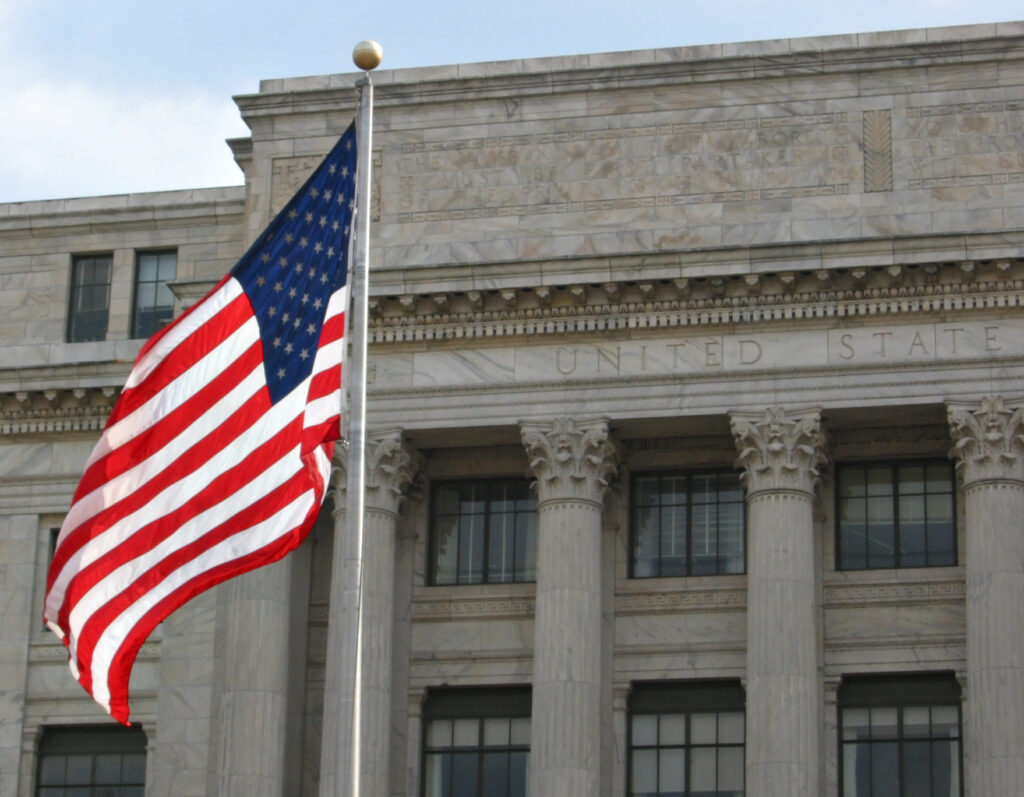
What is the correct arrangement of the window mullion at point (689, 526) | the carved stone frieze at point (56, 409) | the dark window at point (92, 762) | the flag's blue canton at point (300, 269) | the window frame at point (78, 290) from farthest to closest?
the window frame at point (78, 290)
the carved stone frieze at point (56, 409)
the dark window at point (92, 762)
the window mullion at point (689, 526)
the flag's blue canton at point (300, 269)

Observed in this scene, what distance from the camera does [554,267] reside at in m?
43.6

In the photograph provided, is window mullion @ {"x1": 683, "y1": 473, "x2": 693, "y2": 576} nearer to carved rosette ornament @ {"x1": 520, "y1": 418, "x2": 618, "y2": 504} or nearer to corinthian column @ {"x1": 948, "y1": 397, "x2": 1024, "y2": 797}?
carved rosette ornament @ {"x1": 520, "y1": 418, "x2": 618, "y2": 504}

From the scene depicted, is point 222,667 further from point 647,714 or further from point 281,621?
point 647,714

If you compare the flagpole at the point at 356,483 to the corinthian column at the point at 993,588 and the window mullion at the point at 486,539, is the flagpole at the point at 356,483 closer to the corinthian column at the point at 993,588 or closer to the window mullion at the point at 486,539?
the corinthian column at the point at 993,588

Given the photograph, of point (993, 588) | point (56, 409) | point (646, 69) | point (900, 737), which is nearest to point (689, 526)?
point (900, 737)

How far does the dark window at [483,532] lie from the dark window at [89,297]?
7638mm

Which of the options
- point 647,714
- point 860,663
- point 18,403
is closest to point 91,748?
point 18,403

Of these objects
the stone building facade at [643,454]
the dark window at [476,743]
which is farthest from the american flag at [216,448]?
the dark window at [476,743]

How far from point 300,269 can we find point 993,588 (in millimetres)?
14673

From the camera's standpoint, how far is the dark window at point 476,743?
1720 inches

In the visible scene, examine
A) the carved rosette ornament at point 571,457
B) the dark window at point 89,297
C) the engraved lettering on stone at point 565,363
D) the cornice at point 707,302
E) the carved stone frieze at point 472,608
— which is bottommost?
the carved stone frieze at point 472,608

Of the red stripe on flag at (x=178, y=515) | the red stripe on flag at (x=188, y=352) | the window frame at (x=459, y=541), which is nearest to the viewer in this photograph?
the red stripe on flag at (x=178, y=515)

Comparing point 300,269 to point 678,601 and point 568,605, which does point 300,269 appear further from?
point 678,601

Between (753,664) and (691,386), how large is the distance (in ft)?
16.1
